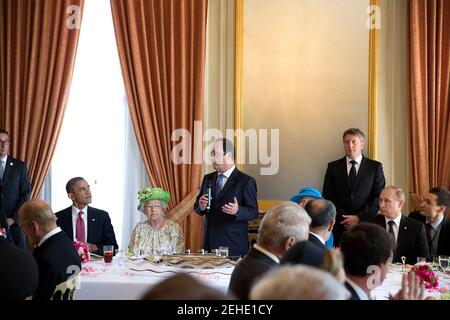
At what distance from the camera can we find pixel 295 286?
1.35m

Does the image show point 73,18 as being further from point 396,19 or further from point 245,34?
point 396,19

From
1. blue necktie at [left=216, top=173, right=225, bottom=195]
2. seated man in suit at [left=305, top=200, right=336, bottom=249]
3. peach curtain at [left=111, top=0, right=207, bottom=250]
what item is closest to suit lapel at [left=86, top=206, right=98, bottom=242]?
blue necktie at [left=216, top=173, right=225, bottom=195]

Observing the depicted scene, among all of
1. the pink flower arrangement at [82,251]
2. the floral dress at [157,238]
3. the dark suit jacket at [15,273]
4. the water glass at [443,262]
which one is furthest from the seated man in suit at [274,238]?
the floral dress at [157,238]

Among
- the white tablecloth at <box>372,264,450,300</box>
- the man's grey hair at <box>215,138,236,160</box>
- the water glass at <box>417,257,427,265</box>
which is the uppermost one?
the man's grey hair at <box>215,138,236,160</box>

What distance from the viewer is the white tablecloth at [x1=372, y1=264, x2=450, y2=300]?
11.7 ft

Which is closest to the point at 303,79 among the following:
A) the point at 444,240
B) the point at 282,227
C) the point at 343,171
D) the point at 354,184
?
the point at 343,171

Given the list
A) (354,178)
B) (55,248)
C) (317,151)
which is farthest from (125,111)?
(55,248)

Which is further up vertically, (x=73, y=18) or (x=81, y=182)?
(x=73, y=18)

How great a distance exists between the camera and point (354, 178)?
5773 millimetres

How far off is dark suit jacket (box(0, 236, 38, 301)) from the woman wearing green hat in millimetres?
2233

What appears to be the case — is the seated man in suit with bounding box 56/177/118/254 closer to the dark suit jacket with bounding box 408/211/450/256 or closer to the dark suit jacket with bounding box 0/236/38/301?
the dark suit jacket with bounding box 0/236/38/301

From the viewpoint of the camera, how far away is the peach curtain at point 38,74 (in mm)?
6184

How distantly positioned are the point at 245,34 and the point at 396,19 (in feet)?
4.71

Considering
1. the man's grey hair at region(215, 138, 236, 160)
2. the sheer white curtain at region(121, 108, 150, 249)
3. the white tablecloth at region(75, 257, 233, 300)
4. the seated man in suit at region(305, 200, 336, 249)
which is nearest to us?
the seated man in suit at region(305, 200, 336, 249)
